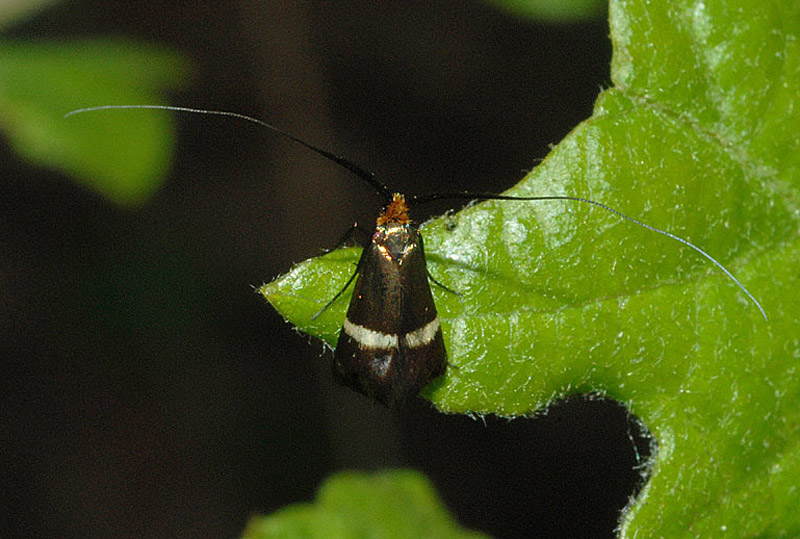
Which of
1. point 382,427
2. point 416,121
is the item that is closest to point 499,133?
point 416,121

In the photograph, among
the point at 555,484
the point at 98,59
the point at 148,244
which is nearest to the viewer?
the point at 98,59

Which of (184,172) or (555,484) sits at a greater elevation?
(184,172)

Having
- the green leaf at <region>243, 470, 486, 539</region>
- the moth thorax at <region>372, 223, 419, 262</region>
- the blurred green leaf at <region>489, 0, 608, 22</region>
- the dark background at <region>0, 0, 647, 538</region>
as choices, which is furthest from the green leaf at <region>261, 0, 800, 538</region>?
the dark background at <region>0, 0, 647, 538</region>

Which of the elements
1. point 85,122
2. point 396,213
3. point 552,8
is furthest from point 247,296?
point 396,213

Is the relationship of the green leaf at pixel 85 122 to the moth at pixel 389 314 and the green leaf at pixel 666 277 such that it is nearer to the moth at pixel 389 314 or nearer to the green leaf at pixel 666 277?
the moth at pixel 389 314

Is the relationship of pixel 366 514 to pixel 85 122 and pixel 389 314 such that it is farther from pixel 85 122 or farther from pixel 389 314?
pixel 85 122

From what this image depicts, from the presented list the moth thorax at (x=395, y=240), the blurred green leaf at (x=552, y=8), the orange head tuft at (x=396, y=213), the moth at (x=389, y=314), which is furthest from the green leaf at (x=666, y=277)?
the blurred green leaf at (x=552, y=8)

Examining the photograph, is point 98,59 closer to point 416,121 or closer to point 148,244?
point 148,244
